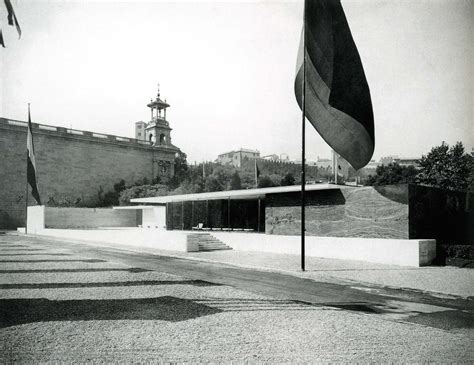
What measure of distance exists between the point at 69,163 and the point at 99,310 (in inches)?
2054

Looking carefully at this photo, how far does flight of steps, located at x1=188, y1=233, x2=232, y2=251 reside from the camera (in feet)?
74.9

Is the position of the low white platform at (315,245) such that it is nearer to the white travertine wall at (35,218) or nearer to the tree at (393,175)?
the white travertine wall at (35,218)

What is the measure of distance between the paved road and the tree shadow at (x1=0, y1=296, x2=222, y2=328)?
0.07 feet

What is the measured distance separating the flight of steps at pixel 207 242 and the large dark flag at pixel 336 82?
10375mm

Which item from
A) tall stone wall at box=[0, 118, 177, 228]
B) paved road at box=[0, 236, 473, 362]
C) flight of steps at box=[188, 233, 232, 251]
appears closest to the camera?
paved road at box=[0, 236, 473, 362]

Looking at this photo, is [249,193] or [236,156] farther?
[236,156]

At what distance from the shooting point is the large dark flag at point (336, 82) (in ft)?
49.2

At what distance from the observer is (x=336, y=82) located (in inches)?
611

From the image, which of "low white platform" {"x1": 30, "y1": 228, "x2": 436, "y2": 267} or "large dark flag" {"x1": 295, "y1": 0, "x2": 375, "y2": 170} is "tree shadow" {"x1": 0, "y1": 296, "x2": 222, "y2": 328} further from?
"low white platform" {"x1": 30, "y1": 228, "x2": 436, "y2": 267}

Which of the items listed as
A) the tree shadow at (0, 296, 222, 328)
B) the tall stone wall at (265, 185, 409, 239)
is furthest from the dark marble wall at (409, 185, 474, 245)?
the tree shadow at (0, 296, 222, 328)

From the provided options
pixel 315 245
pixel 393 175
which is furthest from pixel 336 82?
pixel 393 175

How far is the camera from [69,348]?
5977 mm

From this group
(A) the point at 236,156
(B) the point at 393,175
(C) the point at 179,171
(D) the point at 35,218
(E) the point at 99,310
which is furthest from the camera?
(A) the point at 236,156

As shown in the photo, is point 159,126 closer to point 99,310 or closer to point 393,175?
point 393,175
